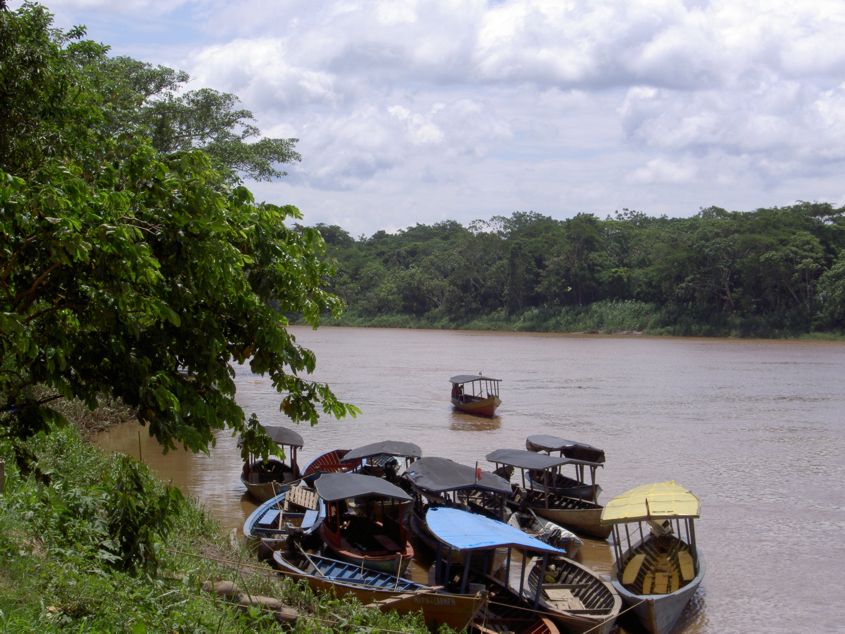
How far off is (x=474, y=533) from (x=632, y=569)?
2.58 meters

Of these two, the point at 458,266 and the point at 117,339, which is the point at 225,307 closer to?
the point at 117,339

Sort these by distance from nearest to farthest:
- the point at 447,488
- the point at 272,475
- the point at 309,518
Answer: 1. the point at 447,488
2. the point at 309,518
3. the point at 272,475

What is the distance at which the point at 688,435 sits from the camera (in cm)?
2391

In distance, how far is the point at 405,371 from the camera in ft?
133

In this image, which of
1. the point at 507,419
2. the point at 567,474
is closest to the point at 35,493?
the point at 567,474

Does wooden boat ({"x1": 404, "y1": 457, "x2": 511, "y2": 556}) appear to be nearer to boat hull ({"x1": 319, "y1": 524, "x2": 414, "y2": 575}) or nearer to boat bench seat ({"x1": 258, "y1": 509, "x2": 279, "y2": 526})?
boat hull ({"x1": 319, "y1": 524, "x2": 414, "y2": 575})

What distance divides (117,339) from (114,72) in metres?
17.8

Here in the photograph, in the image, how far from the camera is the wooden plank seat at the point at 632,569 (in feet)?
36.8

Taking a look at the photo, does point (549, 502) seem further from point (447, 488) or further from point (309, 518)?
point (309, 518)

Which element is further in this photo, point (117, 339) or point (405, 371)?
point (405, 371)

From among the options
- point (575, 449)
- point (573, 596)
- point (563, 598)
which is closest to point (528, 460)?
point (575, 449)

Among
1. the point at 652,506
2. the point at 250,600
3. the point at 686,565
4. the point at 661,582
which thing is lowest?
the point at 661,582

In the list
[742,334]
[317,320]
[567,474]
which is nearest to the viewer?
[317,320]

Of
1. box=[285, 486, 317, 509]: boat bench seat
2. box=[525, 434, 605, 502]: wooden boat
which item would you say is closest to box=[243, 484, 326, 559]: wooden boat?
box=[285, 486, 317, 509]: boat bench seat
